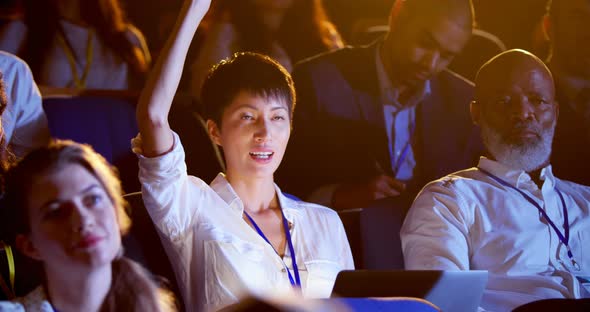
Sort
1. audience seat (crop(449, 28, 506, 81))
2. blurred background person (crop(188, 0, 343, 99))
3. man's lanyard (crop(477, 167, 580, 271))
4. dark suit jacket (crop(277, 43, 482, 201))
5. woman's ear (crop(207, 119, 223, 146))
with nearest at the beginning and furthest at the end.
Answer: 1. woman's ear (crop(207, 119, 223, 146))
2. man's lanyard (crop(477, 167, 580, 271))
3. dark suit jacket (crop(277, 43, 482, 201))
4. blurred background person (crop(188, 0, 343, 99))
5. audience seat (crop(449, 28, 506, 81))

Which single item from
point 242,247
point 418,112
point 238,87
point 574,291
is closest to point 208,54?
point 418,112

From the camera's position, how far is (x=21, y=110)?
2.48 meters

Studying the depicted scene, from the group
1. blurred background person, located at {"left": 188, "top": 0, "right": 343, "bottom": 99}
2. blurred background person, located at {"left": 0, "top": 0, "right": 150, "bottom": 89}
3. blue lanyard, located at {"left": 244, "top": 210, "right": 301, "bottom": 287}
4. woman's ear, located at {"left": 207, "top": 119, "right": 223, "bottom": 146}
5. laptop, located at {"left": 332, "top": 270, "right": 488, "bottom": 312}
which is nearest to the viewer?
laptop, located at {"left": 332, "top": 270, "right": 488, "bottom": 312}

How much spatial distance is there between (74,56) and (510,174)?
5.90 feet

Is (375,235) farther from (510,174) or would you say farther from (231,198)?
(231,198)

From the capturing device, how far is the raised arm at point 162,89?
5.92 ft

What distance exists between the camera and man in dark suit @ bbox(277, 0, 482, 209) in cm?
300

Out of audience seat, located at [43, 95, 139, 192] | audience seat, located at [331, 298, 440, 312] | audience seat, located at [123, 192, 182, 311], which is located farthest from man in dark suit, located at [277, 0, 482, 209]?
audience seat, located at [331, 298, 440, 312]

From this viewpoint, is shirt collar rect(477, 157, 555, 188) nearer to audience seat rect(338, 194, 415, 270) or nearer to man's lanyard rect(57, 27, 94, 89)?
audience seat rect(338, 194, 415, 270)

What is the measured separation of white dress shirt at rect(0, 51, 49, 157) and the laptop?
1297 mm

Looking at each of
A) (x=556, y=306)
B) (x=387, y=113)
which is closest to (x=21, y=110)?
(x=387, y=113)

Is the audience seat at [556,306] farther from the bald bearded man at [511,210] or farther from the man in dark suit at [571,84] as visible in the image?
the man in dark suit at [571,84]

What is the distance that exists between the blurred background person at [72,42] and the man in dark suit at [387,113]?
0.81 metres

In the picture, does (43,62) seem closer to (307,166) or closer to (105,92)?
(105,92)
